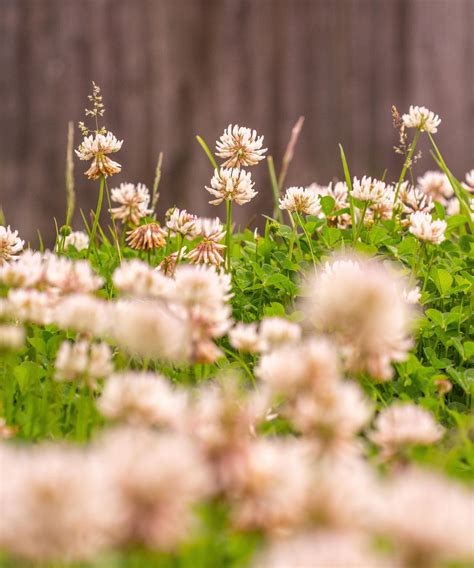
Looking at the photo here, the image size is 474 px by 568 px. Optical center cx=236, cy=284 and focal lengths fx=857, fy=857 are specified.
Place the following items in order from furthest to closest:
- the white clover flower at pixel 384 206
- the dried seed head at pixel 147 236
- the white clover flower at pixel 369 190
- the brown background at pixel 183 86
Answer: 1. the brown background at pixel 183 86
2. the white clover flower at pixel 384 206
3. the white clover flower at pixel 369 190
4. the dried seed head at pixel 147 236

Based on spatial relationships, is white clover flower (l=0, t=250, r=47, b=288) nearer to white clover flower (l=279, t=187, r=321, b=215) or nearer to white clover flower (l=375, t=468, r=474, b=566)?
white clover flower (l=375, t=468, r=474, b=566)

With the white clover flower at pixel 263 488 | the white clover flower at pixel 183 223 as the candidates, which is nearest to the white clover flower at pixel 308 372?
the white clover flower at pixel 263 488

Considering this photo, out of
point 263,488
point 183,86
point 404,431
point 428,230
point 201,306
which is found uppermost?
point 183,86

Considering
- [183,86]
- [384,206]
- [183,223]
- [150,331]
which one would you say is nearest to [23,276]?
[150,331]

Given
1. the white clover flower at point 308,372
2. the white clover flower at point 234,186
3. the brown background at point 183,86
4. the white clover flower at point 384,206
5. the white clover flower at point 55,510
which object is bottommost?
the white clover flower at point 55,510

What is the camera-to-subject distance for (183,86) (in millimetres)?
4957

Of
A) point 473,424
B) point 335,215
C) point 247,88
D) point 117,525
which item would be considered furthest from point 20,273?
point 247,88

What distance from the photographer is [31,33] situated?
16.2ft

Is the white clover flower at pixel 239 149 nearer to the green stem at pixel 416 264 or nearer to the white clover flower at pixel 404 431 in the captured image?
the green stem at pixel 416 264

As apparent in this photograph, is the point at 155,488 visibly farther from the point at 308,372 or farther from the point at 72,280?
the point at 72,280

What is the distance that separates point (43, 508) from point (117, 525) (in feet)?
0.21

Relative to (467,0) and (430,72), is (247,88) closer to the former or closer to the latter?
(430,72)

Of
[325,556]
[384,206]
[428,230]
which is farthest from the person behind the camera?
[384,206]

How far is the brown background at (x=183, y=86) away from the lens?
4.89 metres
